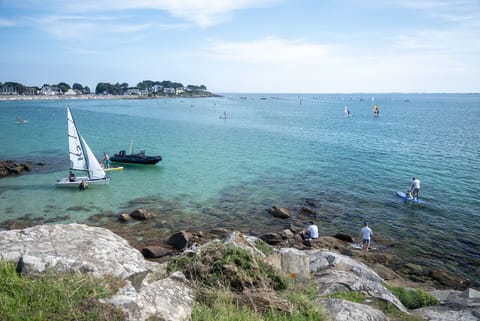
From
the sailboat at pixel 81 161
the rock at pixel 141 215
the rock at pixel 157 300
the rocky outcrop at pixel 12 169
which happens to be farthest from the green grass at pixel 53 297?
the rocky outcrop at pixel 12 169

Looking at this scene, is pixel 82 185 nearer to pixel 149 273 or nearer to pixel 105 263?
pixel 105 263

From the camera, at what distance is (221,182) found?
99.0 ft

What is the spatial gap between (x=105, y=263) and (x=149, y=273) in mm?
1103

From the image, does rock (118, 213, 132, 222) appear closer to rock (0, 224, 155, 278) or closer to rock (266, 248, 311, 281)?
rock (0, 224, 155, 278)

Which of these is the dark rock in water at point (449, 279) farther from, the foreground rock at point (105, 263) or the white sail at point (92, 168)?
the white sail at point (92, 168)

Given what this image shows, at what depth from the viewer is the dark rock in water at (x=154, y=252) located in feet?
51.6

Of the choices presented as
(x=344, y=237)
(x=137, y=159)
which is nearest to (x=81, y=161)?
(x=137, y=159)

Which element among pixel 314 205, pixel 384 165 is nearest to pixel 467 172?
pixel 384 165

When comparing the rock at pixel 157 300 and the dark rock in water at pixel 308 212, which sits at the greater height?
the rock at pixel 157 300

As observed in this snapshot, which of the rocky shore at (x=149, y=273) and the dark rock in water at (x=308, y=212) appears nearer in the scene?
the rocky shore at (x=149, y=273)

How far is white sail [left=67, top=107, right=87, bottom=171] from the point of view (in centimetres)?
2811

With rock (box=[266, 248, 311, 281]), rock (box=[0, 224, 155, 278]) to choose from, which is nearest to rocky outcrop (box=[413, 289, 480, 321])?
rock (box=[266, 248, 311, 281])

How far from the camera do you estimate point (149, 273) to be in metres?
7.89

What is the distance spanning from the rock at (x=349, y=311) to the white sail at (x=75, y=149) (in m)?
26.5
